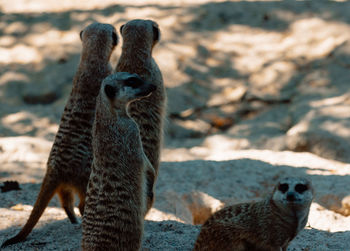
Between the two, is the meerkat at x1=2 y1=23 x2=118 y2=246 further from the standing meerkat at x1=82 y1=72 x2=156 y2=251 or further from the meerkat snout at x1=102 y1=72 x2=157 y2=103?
the meerkat snout at x1=102 y1=72 x2=157 y2=103

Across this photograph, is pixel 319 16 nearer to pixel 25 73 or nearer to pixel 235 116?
pixel 235 116

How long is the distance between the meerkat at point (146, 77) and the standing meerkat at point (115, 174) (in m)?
0.48

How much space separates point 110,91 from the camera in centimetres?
207

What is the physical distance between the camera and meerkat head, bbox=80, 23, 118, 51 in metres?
2.87

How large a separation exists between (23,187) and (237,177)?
1.66 metres

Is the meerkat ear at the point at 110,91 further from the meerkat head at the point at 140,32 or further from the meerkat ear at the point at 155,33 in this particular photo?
the meerkat ear at the point at 155,33

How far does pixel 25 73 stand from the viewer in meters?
6.05

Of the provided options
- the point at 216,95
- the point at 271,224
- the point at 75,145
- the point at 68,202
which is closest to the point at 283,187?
the point at 271,224

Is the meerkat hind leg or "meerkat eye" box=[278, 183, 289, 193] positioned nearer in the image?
"meerkat eye" box=[278, 183, 289, 193]

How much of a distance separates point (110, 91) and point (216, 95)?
3851mm

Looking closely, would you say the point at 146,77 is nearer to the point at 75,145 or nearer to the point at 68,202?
the point at 75,145

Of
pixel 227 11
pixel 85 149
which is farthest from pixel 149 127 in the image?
pixel 227 11

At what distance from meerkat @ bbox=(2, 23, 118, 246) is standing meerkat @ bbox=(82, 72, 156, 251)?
1.70 ft

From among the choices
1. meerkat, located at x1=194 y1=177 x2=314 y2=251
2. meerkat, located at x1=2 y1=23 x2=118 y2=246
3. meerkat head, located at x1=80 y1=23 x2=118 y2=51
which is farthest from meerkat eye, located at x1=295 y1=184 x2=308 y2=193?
meerkat head, located at x1=80 y1=23 x2=118 y2=51
